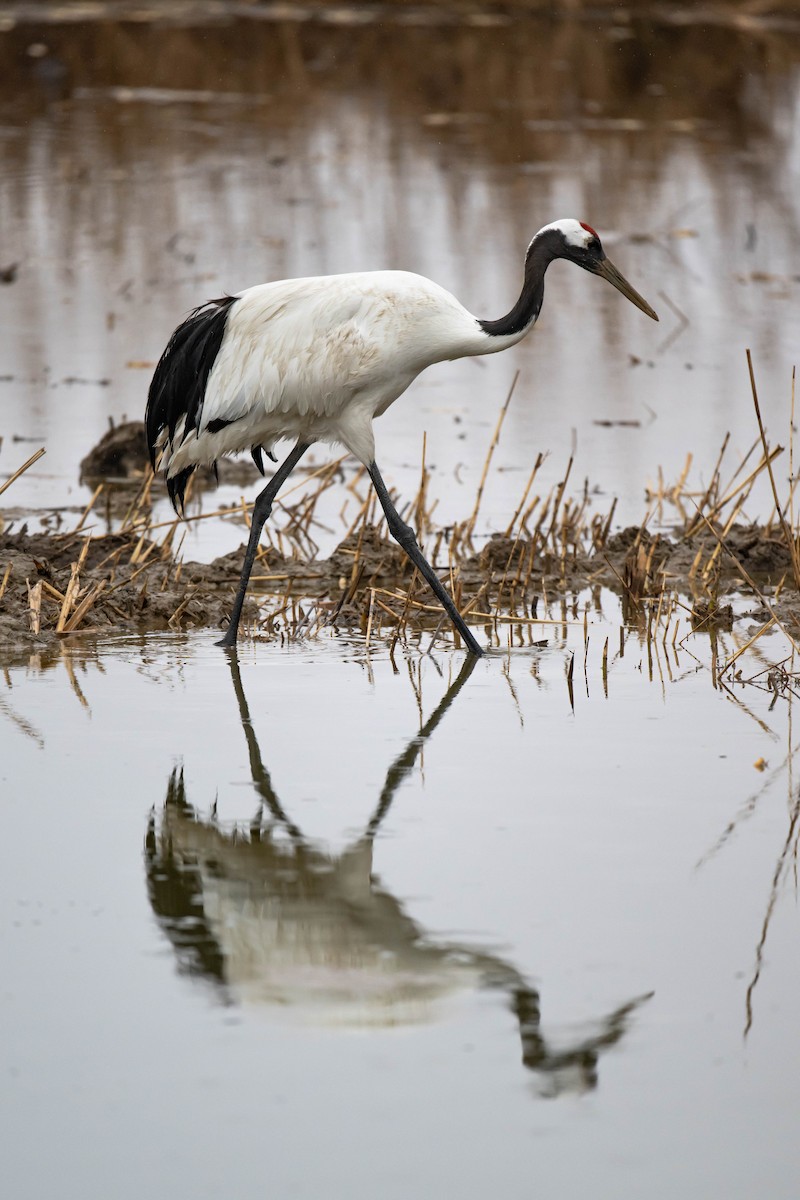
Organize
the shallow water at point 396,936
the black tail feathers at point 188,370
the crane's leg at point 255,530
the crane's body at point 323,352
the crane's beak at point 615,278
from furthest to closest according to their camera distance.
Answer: the crane's beak at point 615,278
the black tail feathers at point 188,370
the crane's body at point 323,352
the crane's leg at point 255,530
the shallow water at point 396,936

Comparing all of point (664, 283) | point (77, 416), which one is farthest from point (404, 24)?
point (77, 416)

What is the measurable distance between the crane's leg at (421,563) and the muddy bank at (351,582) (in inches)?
4.8

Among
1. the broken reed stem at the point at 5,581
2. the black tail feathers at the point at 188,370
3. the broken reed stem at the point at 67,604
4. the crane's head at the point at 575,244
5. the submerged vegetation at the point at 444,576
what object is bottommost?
the submerged vegetation at the point at 444,576

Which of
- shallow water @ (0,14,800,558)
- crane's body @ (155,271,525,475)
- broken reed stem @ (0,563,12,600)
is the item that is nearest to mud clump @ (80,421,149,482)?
shallow water @ (0,14,800,558)

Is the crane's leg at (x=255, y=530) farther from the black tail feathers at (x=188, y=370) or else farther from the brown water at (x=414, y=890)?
the black tail feathers at (x=188, y=370)

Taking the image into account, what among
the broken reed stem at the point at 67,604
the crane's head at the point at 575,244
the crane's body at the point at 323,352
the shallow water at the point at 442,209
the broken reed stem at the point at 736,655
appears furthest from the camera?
the shallow water at the point at 442,209

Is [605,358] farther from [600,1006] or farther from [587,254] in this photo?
[600,1006]

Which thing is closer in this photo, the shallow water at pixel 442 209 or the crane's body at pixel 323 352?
the crane's body at pixel 323 352

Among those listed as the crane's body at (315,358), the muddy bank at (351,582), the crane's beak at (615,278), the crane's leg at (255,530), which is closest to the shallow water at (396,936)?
the crane's leg at (255,530)

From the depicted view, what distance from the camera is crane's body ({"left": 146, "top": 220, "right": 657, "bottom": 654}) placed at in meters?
6.52

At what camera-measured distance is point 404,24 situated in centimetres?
2506

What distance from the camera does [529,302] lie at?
266 inches

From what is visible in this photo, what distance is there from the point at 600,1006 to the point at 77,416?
732 centimetres

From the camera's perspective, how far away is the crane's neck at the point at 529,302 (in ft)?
22.0
